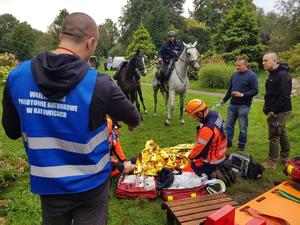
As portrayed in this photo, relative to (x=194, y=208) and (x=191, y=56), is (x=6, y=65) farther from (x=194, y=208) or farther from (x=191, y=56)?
(x=194, y=208)

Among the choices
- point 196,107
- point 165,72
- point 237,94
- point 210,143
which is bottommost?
point 210,143

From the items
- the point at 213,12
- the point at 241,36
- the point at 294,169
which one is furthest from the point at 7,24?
the point at 294,169

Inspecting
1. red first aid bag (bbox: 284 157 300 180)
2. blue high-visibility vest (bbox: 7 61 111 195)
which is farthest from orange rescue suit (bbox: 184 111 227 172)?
blue high-visibility vest (bbox: 7 61 111 195)

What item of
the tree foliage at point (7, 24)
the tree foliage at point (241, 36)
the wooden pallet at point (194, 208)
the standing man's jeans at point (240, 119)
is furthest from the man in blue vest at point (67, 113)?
the tree foliage at point (7, 24)

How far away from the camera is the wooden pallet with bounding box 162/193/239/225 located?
3.86 meters

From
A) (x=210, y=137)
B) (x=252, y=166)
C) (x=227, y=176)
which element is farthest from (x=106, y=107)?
(x=252, y=166)

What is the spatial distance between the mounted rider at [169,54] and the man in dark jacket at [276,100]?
4522 mm

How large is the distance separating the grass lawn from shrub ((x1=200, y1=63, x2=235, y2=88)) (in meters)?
8.63

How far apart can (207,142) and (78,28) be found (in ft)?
11.2

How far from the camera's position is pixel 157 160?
5.88 metres

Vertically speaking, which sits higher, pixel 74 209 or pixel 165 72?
pixel 165 72

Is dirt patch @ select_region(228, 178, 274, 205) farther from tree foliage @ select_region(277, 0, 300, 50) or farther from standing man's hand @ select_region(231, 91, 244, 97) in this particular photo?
tree foliage @ select_region(277, 0, 300, 50)

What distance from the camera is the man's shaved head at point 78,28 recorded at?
2043mm

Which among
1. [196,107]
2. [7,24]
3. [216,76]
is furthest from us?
[7,24]
